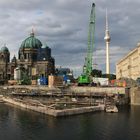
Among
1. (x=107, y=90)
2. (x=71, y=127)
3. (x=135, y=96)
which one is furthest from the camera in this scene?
(x=107, y=90)

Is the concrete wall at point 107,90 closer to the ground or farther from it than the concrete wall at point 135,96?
farther from it

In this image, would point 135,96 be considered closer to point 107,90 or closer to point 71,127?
point 107,90

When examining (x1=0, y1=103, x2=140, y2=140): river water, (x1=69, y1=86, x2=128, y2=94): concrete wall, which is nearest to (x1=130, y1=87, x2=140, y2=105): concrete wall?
(x1=69, y1=86, x2=128, y2=94): concrete wall

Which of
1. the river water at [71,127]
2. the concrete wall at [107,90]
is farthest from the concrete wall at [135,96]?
the river water at [71,127]

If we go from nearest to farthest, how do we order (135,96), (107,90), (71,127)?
1. (71,127)
2. (135,96)
3. (107,90)

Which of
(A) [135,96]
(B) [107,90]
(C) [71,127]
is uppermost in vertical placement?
(B) [107,90]

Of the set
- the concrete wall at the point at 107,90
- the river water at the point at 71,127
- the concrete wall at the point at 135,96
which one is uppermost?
the concrete wall at the point at 107,90

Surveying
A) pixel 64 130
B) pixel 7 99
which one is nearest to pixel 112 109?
pixel 64 130

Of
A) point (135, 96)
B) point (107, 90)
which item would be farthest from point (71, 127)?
point (107, 90)

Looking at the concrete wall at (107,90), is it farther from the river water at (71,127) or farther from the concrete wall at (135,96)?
the river water at (71,127)

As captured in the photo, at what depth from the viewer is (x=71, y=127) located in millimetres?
96562

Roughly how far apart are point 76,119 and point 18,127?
2354 centimetres

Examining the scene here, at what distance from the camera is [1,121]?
109 meters

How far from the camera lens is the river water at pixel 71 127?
8344cm
